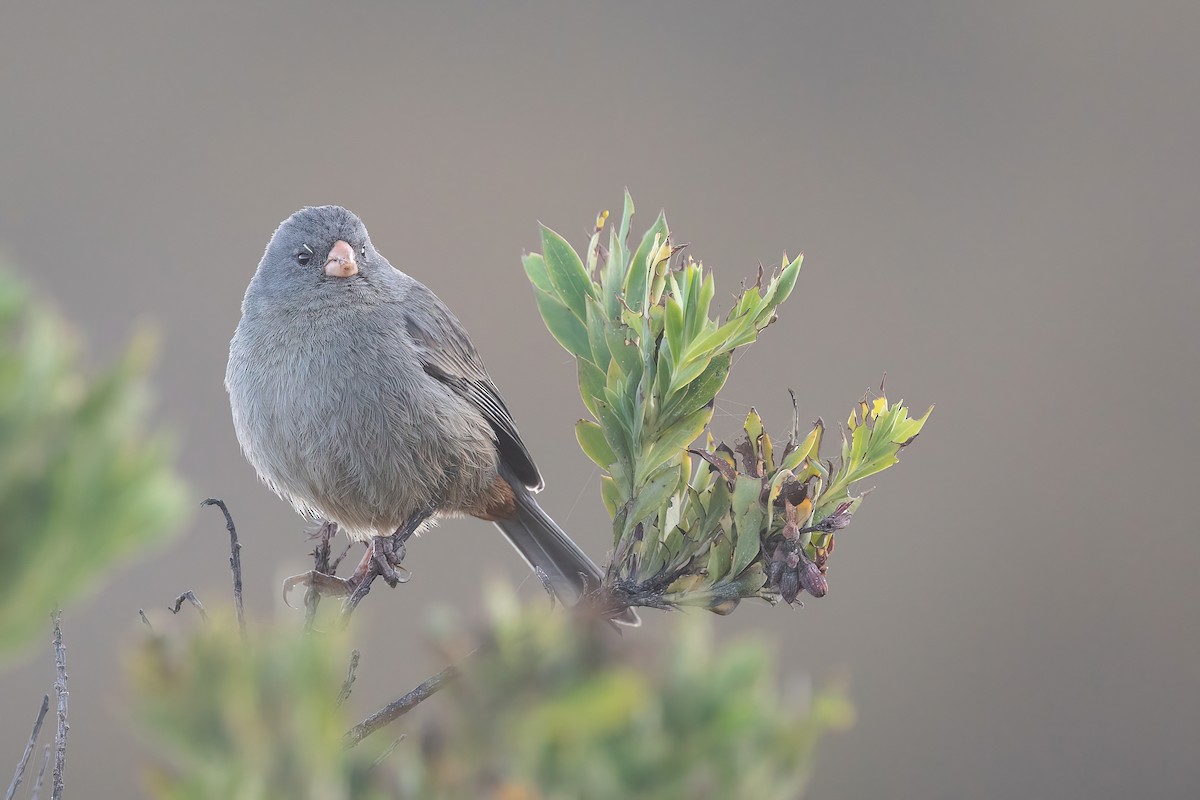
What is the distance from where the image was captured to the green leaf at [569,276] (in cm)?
156

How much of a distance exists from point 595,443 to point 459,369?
1513 mm

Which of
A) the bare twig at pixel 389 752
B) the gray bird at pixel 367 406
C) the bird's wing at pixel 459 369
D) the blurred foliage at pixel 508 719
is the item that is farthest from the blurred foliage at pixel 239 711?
the bird's wing at pixel 459 369

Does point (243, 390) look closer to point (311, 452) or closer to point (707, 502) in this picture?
point (311, 452)

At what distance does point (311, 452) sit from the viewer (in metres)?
2.63

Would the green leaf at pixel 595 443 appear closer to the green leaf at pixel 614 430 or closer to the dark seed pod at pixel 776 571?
the green leaf at pixel 614 430

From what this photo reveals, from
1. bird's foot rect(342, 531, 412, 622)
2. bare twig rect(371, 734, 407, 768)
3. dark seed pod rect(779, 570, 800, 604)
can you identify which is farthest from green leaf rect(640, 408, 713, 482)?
bird's foot rect(342, 531, 412, 622)

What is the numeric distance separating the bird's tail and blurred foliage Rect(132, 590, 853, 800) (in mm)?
2212

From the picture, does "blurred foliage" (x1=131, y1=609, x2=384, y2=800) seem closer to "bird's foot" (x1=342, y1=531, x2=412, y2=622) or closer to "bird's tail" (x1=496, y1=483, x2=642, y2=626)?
"bird's foot" (x1=342, y1=531, x2=412, y2=622)

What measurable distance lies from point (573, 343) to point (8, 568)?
1.03m

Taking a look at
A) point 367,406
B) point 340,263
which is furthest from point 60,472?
point 340,263

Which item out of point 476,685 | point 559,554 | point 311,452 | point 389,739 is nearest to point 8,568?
point 476,685

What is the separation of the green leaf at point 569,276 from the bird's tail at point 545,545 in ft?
4.91

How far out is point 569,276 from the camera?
5.19 feet

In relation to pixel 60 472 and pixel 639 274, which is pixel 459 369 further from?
pixel 60 472
